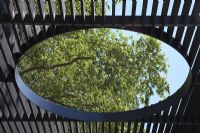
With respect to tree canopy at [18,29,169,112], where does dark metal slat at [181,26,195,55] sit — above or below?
above

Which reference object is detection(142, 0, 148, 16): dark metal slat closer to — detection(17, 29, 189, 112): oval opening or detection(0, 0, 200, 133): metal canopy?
detection(0, 0, 200, 133): metal canopy

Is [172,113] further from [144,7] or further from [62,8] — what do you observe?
[62,8]

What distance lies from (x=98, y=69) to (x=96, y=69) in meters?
0.10

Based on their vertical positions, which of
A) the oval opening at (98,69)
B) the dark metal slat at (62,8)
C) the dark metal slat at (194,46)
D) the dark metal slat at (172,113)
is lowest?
the oval opening at (98,69)

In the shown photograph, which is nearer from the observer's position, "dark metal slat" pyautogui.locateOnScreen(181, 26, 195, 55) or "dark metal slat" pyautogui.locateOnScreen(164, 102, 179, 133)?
"dark metal slat" pyautogui.locateOnScreen(181, 26, 195, 55)

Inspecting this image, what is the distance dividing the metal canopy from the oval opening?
8.49 m

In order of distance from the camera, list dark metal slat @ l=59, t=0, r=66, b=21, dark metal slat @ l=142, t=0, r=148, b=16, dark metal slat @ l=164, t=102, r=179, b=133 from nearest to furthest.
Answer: dark metal slat @ l=142, t=0, r=148, b=16, dark metal slat @ l=59, t=0, r=66, b=21, dark metal slat @ l=164, t=102, r=179, b=133

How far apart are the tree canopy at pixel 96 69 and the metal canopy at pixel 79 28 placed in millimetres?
8496

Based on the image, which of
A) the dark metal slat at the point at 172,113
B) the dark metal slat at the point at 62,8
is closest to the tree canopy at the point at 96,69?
the dark metal slat at the point at 172,113

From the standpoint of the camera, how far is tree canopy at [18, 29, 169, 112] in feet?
66.7

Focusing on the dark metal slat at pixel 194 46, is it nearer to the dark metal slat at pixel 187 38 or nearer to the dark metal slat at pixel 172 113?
the dark metal slat at pixel 187 38

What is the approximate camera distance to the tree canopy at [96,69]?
20.3 metres

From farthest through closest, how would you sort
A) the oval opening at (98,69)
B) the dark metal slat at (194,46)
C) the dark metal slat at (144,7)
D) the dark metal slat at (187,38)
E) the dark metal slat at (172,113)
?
the oval opening at (98,69)
the dark metal slat at (172,113)
the dark metal slat at (194,46)
the dark metal slat at (187,38)
the dark metal slat at (144,7)

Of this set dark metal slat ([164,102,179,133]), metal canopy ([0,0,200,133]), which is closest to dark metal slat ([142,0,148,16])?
metal canopy ([0,0,200,133])
